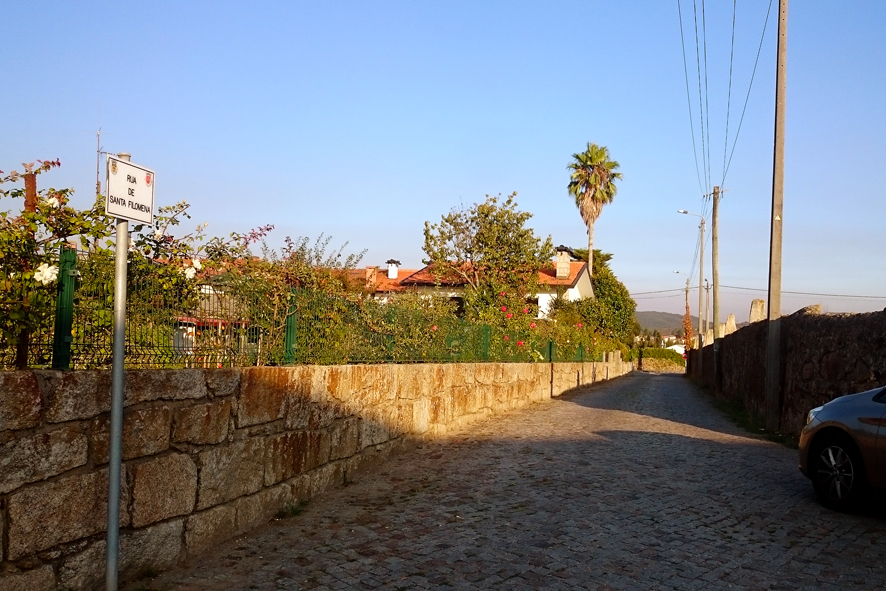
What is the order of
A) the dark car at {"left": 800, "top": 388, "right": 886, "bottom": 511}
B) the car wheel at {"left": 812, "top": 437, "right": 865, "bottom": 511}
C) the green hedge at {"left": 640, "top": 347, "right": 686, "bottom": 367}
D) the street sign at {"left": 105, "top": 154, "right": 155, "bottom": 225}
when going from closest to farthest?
the street sign at {"left": 105, "top": 154, "right": 155, "bottom": 225}
the dark car at {"left": 800, "top": 388, "right": 886, "bottom": 511}
the car wheel at {"left": 812, "top": 437, "right": 865, "bottom": 511}
the green hedge at {"left": 640, "top": 347, "right": 686, "bottom": 367}

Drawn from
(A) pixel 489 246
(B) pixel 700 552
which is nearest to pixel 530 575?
(B) pixel 700 552

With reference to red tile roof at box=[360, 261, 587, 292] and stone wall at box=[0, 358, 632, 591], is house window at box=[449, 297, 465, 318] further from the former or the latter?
red tile roof at box=[360, 261, 587, 292]

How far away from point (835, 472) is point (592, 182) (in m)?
47.4

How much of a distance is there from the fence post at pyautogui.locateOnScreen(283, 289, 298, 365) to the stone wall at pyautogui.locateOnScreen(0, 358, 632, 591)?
0.18 meters

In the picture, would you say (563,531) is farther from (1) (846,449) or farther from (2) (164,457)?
(2) (164,457)

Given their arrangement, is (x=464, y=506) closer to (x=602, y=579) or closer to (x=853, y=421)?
(x=602, y=579)

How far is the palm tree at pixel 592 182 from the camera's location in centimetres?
5328

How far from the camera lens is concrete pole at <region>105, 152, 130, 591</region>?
4184 mm

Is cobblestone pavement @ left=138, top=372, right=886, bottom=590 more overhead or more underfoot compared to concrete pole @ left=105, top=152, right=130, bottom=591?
more underfoot

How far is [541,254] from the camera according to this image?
3650 centimetres

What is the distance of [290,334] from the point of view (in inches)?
290

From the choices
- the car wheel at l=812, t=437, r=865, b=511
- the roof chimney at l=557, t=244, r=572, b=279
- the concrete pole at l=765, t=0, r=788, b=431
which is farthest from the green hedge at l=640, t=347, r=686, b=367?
the car wheel at l=812, t=437, r=865, b=511

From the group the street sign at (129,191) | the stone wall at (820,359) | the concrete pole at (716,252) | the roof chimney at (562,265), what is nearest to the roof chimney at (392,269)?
the roof chimney at (562,265)

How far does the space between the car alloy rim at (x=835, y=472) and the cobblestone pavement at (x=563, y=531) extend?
0.26m
